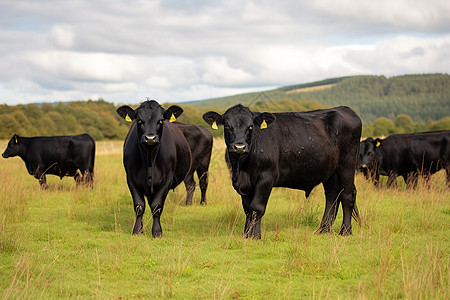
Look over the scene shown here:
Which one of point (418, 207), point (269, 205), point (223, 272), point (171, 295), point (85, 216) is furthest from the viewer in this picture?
point (269, 205)

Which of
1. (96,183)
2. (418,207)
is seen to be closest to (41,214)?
(96,183)

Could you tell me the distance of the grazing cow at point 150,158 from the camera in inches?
323

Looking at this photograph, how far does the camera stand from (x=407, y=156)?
1580 centimetres

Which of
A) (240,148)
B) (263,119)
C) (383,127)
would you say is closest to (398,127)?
(383,127)

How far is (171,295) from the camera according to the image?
5148mm

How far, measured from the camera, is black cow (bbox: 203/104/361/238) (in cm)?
786

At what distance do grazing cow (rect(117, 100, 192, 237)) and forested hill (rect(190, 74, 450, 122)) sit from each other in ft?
423

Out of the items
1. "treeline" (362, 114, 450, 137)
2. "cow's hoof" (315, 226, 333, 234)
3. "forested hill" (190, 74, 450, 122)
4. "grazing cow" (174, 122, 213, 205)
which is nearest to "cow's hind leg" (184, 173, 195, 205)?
"grazing cow" (174, 122, 213, 205)

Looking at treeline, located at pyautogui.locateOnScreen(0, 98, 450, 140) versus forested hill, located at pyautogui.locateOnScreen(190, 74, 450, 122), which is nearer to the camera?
treeline, located at pyautogui.locateOnScreen(0, 98, 450, 140)

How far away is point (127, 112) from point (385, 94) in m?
170

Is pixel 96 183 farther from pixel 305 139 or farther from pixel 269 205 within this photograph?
pixel 305 139

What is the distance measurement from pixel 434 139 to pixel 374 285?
37.8 ft

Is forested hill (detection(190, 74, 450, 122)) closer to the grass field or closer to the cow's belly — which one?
the grass field

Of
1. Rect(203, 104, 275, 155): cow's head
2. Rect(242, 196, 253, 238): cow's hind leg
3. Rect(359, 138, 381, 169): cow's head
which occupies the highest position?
Rect(203, 104, 275, 155): cow's head
